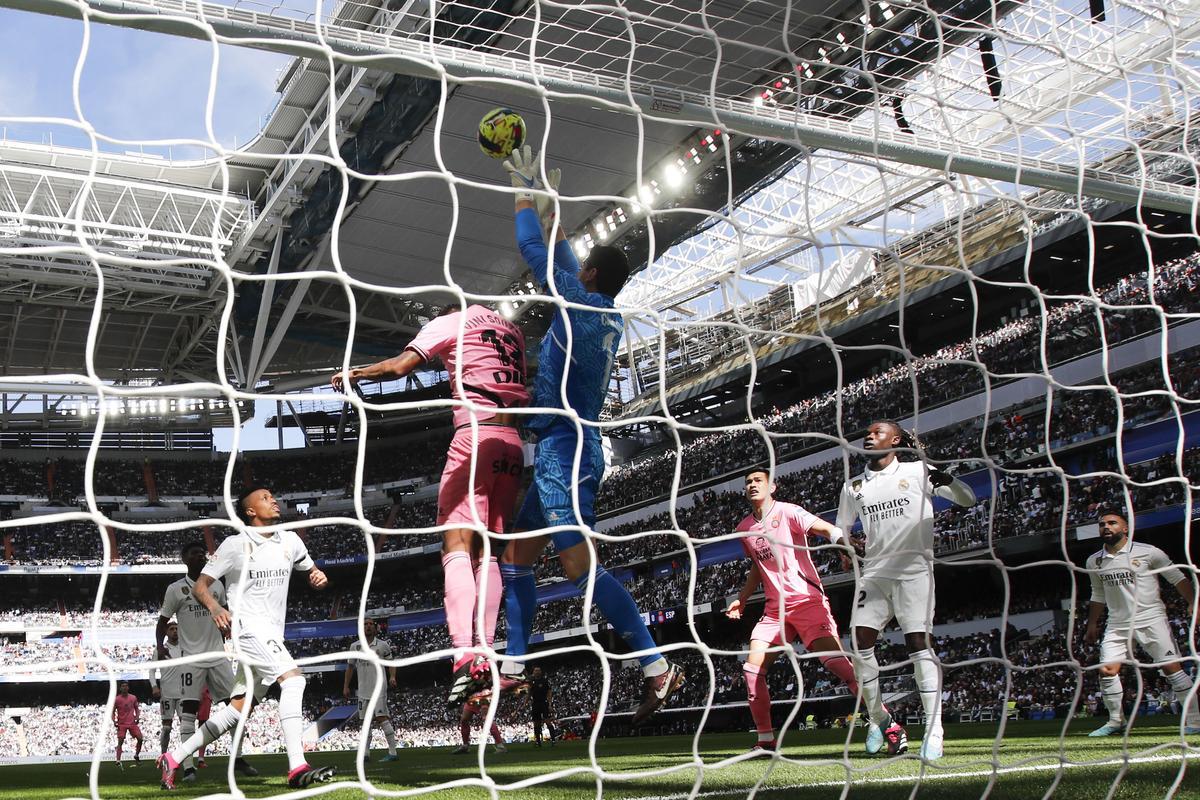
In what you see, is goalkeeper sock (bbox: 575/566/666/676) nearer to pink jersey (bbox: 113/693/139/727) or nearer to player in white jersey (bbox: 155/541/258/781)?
player in white jersey (bbox: 155/541/258/781)

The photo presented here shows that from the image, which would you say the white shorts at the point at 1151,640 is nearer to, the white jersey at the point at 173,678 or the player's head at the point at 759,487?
the player's head at the point at 759,487

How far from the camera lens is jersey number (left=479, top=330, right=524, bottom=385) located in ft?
14.1

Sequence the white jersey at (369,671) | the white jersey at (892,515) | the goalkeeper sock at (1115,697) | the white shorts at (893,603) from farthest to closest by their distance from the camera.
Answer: the white jersey at (369,671), the goalkeeper sock at (1115,697), the white jersey at (892,515), the white shorts at (893,603)

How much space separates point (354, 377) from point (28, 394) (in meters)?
38.2

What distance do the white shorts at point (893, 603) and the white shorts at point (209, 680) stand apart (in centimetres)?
445

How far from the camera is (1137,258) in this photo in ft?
79.8

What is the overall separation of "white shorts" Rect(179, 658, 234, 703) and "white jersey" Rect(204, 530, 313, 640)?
2002 millimetres

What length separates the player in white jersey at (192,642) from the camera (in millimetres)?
6962

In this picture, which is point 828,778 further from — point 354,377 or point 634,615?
point 354,377

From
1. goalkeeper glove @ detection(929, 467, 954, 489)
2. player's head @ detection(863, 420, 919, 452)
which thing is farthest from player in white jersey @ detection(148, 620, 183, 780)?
goalkeeper glove @ detection(929, 467, 954, 489)

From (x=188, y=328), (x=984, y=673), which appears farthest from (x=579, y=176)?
(x=188, y=328)

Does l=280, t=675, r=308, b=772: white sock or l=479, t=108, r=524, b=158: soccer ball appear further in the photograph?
l=280, t=675, r=308, b=772: white sock

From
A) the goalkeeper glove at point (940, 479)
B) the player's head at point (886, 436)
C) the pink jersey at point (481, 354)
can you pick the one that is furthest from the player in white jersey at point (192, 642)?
the goalkeeper glove at point (940, 479)

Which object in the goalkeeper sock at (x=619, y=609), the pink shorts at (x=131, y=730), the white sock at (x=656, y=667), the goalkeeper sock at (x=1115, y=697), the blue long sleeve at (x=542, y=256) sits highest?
the blue long sleeve at (x=542, y=256)
